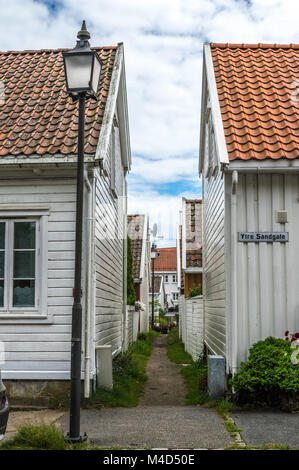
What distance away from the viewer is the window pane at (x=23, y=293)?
→ 31.1ft

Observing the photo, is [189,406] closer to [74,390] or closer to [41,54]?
[74,390]

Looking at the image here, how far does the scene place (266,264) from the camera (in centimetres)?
923

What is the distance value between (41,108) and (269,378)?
263 inches

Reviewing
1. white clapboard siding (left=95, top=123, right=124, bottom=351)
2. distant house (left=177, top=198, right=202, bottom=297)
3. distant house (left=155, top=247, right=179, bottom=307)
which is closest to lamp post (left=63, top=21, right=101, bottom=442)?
white clapboard siding (left=95, top=123, right=124, bottom=351)

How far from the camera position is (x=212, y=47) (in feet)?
41.4

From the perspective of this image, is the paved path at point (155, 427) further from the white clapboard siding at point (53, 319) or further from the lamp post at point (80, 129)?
the white clapboard siding at point (53, 319)

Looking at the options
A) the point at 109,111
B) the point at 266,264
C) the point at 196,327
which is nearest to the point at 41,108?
the point at 109,111

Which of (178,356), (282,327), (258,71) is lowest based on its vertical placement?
(178,356)

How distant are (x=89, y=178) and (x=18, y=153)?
4.13 feet

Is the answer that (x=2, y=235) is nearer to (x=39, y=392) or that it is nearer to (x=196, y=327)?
(x=39, y=392)

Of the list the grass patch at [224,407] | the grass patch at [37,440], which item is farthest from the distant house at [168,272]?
the grass patch at [37,440]

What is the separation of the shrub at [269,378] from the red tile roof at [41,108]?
4.29 meters

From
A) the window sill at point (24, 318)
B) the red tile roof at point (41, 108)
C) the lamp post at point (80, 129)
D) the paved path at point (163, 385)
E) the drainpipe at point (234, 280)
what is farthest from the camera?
the paved path at point (163, 385)
